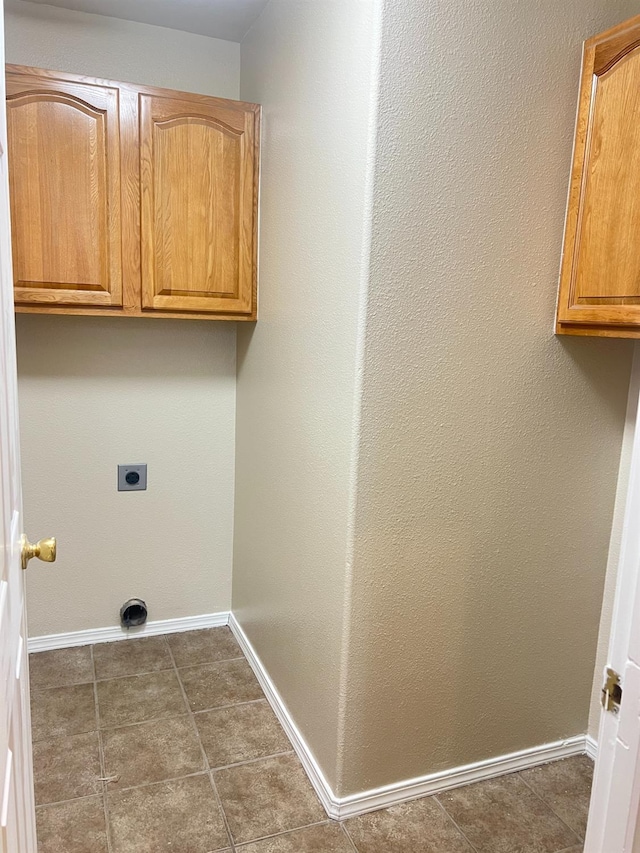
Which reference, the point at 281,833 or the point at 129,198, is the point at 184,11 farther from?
the point at 281,833

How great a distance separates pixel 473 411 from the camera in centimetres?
175

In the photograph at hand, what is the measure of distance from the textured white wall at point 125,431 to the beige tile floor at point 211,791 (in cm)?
45

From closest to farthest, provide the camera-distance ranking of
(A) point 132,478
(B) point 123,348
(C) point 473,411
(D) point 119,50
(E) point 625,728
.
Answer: (E) point 625,728 < (C) point 473,411 < (D) point 119,50 < (B) point 123,348 < (A) point 132,478

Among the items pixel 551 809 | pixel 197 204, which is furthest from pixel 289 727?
pixel 197 204

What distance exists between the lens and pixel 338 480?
68.4 inches

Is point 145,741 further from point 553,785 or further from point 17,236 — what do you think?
Answer: point 17,236

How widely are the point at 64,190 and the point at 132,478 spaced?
3.74ft

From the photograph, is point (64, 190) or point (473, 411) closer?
point (473, 411)

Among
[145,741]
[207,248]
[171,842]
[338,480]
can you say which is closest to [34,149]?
[207,248]

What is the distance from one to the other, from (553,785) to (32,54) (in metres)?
3.01

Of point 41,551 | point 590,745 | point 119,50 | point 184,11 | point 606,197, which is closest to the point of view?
point 41,551

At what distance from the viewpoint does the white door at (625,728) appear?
99 cm

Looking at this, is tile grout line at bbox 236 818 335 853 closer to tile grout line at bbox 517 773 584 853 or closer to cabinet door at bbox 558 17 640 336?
tile grout line at bbox 517 773 584 853

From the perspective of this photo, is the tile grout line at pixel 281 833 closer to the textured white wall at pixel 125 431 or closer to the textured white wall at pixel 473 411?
the textured white wall at pixel 473 411
